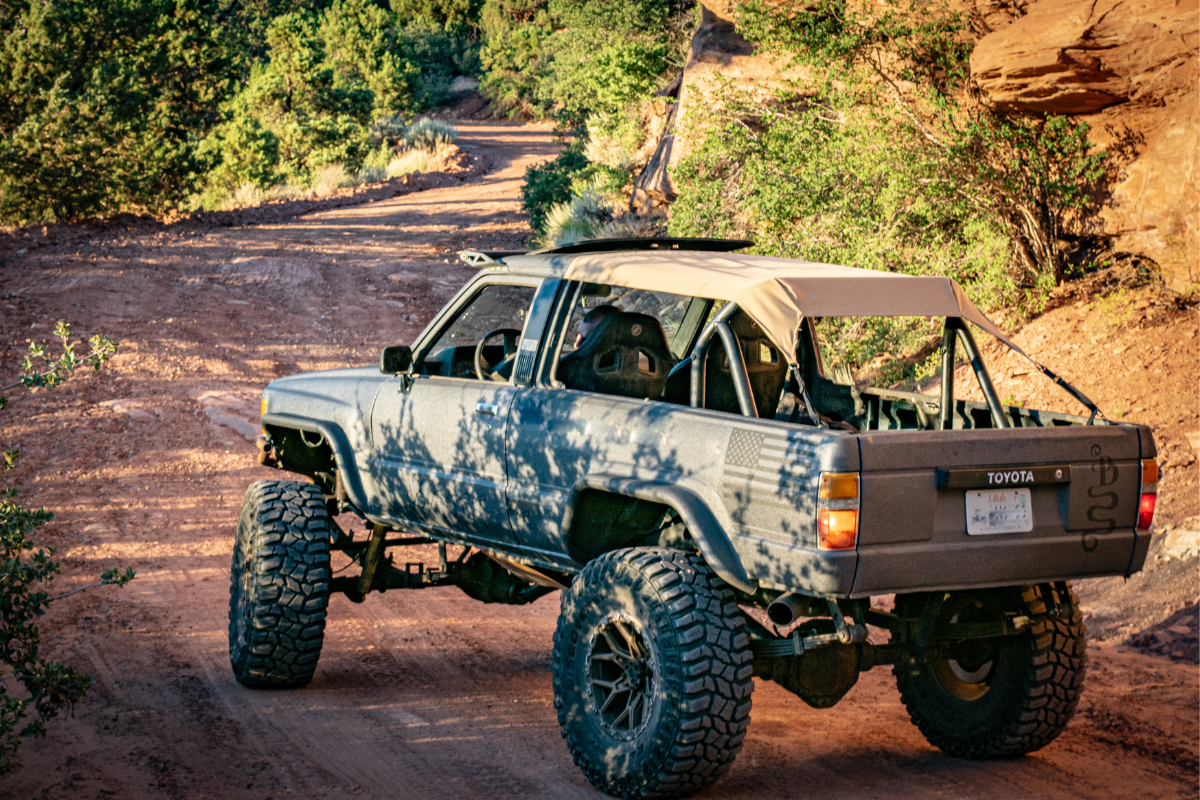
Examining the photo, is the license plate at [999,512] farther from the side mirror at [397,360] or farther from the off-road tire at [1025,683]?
the side mirror at [397,360]

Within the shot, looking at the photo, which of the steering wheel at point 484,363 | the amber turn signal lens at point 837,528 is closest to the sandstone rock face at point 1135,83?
the steering wheel at point 484,363

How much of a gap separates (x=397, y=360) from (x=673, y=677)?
7.72 ft

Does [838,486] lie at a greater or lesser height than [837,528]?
greater

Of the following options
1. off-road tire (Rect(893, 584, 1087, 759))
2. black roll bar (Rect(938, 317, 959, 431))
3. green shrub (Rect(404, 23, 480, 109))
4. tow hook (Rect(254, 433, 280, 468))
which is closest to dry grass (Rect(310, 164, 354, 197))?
tow hook (Rect(254, 433, 280, 468))

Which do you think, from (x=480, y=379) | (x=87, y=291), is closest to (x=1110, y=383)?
(x=480, y=379)

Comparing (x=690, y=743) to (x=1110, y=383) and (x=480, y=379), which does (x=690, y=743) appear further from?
(x=1110, y=383)

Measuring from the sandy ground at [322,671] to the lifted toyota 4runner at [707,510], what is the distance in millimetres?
356

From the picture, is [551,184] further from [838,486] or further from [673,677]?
[838,486]

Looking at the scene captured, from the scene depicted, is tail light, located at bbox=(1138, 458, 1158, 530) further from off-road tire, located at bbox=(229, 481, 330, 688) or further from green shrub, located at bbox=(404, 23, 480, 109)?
green shrub, located at bbox=(404, 23, 480, 109)

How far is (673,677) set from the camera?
4281 mm

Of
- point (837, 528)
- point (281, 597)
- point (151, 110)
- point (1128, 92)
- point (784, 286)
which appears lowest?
point (281, 597)

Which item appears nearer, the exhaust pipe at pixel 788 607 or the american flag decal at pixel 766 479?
the american flag decal at pixel 766 479

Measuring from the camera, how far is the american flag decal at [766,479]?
404 centimetres

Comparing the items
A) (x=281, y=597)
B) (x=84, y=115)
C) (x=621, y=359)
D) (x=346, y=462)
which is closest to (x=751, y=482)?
(x=621, y=359)
